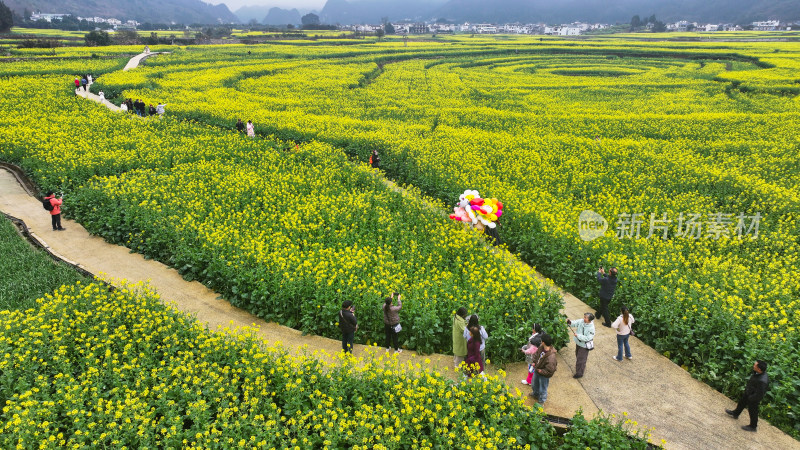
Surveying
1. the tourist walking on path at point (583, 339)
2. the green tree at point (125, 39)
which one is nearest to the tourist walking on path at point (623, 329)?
the tourist walking on path at point (583, 339)

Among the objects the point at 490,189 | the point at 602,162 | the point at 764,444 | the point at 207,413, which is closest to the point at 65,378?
the point at 207,413

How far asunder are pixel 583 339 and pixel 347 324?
15.4ft

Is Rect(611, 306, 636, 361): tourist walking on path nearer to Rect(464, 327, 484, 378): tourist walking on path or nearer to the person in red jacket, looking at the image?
Rect(464, 327, 484, 378): tourist walking on path

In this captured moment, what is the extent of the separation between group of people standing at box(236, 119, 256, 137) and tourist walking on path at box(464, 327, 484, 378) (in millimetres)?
21212

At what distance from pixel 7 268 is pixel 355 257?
9.35m

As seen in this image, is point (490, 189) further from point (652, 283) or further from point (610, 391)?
point (610, 391)

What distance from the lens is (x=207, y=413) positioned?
765 centimetres

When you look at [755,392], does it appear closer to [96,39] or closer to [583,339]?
[583,339]

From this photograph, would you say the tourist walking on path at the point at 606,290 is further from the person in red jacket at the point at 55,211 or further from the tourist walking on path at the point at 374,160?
the person in red jacket at the point at 55,211

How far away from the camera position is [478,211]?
15266 millimetres

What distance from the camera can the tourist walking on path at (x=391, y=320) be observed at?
990 centimetres

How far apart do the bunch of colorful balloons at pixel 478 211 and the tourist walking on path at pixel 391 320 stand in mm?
5704

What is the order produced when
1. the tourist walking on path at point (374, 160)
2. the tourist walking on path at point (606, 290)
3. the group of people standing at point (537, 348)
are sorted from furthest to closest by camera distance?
the tourist walking on path at point (374, 160), the tourist walking on path at point (606, 290), the group of people standing at point (537, 348)

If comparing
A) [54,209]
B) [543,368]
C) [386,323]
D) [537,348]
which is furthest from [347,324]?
[54,209]
